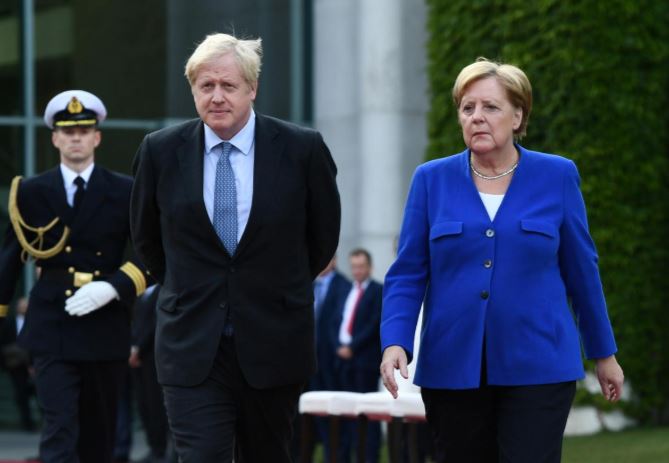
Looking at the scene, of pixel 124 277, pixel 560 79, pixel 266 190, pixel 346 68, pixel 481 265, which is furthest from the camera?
pixel 346 68

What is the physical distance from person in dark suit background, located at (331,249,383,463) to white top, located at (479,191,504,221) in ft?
21.6

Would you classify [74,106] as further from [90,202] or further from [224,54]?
[224,54]

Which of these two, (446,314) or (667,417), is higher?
(446,314)

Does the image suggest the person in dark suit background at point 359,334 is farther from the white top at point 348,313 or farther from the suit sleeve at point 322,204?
the suit sleeve at point 322,204

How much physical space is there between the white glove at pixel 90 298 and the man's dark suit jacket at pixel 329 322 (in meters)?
4.99

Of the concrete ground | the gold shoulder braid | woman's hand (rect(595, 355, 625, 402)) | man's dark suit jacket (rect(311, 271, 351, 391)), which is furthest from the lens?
the concrete ground

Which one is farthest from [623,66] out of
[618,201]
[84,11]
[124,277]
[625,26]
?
[124,277]

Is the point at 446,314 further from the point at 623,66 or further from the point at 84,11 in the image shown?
the point at 84,11

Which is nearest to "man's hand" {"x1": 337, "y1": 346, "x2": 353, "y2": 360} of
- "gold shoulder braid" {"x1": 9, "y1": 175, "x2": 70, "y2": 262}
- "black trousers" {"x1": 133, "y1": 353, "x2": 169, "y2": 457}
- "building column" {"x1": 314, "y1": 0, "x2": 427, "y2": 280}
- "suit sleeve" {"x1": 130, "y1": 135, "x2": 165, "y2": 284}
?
"black trousers" {"x1": 133, "y1": 353, "x2": 169, "y2": 457}

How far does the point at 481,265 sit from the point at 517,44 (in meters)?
7.77

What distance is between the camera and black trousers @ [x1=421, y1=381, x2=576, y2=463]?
493 cm

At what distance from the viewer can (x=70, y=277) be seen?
726 centimetres

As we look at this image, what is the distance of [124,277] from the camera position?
23.5 ft

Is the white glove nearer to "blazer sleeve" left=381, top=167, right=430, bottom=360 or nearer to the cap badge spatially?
the cap badge
